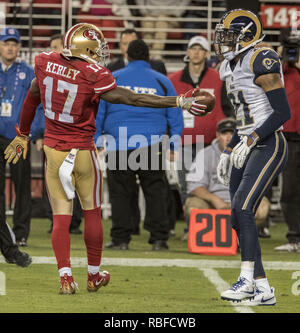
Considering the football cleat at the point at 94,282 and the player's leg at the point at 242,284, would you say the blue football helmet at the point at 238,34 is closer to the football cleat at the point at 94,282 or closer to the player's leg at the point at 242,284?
the player's leg at the point at 242,284

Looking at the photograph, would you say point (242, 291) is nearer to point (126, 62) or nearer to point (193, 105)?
point (193, 105)

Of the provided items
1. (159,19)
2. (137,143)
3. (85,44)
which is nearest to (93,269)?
(85,44)

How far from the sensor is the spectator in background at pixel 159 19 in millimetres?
13547

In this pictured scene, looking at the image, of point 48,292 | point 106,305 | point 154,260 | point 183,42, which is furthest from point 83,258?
point 183,42

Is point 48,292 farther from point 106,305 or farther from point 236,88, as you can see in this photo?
point 236,88

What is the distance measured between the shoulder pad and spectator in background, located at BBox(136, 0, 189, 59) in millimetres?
7356

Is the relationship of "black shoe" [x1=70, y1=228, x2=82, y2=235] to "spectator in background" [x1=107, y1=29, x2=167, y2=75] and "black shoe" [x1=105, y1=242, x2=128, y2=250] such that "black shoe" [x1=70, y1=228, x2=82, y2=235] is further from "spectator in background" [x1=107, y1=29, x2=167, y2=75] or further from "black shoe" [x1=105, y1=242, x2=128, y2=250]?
"spectator in background" [x1=107, y1=29, x2=167, y2=75]

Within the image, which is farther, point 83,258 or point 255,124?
point 83,258

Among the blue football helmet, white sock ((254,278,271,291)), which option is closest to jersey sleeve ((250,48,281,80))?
the blue football helmet

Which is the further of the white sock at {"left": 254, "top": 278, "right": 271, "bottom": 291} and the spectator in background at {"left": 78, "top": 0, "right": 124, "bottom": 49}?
the spectator in background at {"left": 78, "top": 0, "right": 124, "bottom": 49}

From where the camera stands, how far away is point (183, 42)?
1345cm

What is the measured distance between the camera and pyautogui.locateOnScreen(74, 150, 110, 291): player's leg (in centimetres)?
651

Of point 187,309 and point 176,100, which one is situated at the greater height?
point 176,100
